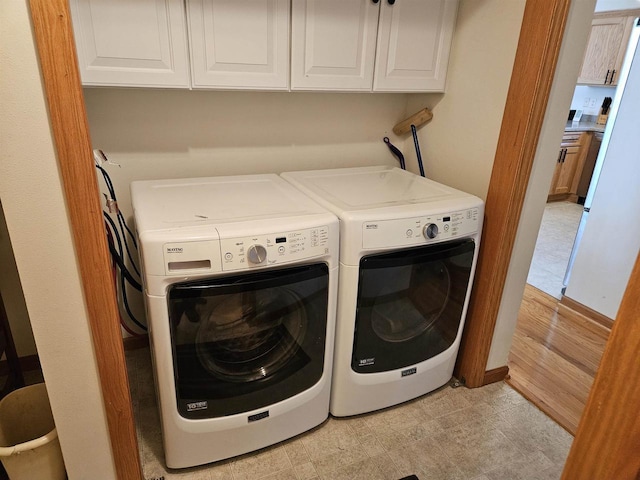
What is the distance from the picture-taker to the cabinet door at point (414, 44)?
1.84 metres

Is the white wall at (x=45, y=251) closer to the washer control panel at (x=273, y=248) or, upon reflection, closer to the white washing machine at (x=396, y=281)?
the washer control panel at (x=273, y=248)

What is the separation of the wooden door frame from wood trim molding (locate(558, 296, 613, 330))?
1.11 m

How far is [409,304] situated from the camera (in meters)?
1.78

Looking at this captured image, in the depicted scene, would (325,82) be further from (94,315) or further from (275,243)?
(94,315)

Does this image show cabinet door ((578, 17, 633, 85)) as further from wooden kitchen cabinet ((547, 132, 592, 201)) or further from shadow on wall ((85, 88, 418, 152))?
shadow on wall ((85, 88, 418, 152))

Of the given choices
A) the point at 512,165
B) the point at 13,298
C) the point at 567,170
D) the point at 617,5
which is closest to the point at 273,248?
the point at 512,165

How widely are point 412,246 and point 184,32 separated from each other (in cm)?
113

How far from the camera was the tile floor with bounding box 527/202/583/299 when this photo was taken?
10.6 feet

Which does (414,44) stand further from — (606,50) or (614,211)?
(606,50)

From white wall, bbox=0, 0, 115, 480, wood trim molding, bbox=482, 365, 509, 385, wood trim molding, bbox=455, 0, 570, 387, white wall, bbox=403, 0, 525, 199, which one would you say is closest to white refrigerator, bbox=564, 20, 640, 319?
wood trim molding, bbox=482, 365, 509, 385

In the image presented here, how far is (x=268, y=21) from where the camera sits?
1629 millimetres

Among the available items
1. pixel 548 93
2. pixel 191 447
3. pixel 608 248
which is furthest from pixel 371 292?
pixel 608 248

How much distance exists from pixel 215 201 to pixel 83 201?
0.58m

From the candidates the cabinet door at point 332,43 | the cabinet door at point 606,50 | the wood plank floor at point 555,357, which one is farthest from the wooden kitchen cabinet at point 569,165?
the cabinet door at point 332,43
